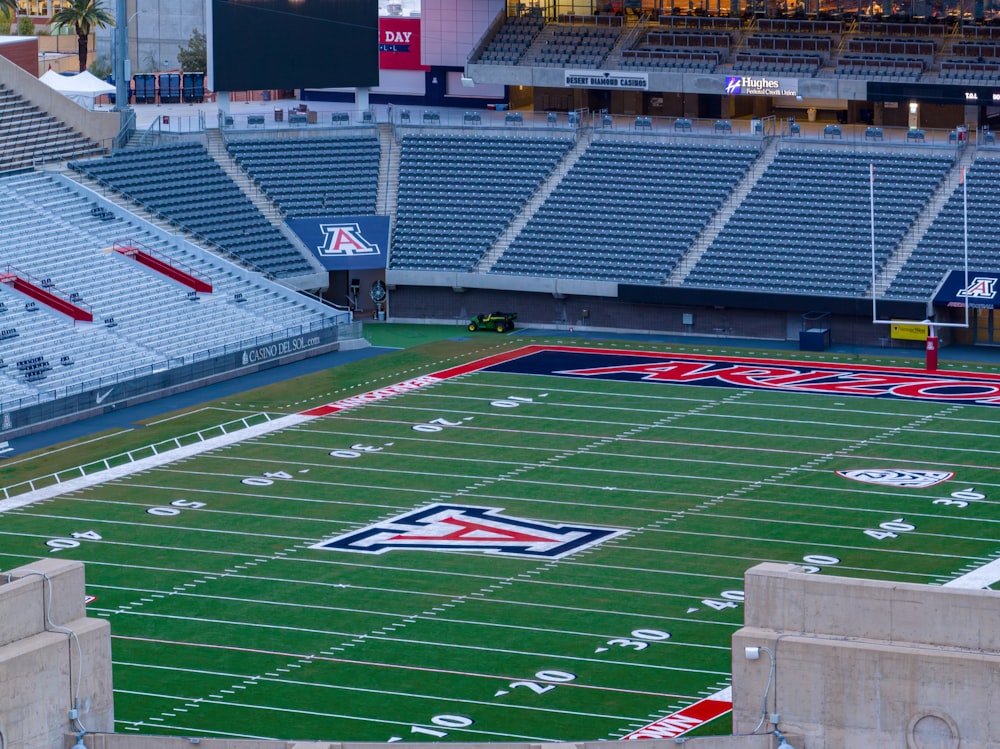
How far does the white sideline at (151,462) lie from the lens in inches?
1501

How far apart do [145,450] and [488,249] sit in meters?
17.2

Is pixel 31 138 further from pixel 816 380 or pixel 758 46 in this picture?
pixel 816 380

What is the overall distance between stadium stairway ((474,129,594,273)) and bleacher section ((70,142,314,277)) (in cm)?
494

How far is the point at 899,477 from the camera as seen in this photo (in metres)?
38.1

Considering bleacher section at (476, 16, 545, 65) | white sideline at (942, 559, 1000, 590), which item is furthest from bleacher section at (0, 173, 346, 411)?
white sideline at (942, 559, 1000, 590)

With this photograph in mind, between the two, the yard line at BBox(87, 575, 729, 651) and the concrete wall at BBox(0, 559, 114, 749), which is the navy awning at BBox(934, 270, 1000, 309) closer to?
the yard line at BBox(87, 575, 729, 651)

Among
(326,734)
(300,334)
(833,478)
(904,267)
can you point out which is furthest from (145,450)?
(904,267)

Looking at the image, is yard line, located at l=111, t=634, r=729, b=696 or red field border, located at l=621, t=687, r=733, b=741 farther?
yard line, located at l=111, t=634, r=729, b=696

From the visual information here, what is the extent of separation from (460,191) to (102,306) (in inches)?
527

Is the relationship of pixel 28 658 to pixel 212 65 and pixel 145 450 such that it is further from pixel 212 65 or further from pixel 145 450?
pixel 212 65

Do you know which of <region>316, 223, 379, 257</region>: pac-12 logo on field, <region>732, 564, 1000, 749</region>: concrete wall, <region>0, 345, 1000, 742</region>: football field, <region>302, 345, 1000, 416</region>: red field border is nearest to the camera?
<region>732, 564, 1000, 749</region>: concrete wall

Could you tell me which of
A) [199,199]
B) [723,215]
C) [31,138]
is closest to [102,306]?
[199,199]

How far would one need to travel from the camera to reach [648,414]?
1731 inches

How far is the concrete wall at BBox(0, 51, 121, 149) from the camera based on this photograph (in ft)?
188
